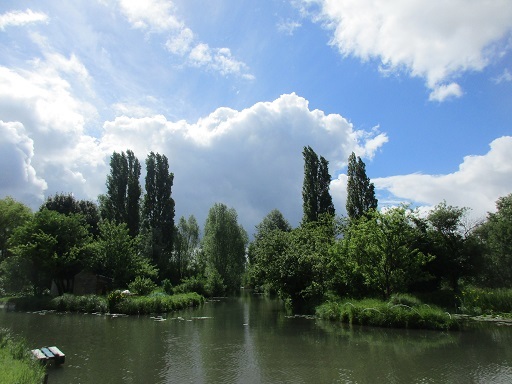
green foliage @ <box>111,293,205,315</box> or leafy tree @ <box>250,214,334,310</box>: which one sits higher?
leafy tree @ <box>250,214,334,310</box>

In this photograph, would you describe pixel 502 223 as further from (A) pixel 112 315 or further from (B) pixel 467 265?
(A) pixel 112 315

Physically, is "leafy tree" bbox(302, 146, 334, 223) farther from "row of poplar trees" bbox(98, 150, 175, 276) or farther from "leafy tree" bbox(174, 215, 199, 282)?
"leafy tree" bbox(174, 215, 199, 282)

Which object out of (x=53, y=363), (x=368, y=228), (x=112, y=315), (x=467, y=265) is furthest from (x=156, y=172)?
(x=53, y=363)

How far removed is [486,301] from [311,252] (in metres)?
12.8

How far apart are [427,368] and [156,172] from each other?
49.1 meters

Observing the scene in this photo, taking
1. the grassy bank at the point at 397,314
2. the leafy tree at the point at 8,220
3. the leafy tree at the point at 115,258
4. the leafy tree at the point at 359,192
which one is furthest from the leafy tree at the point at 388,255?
the leafy tree at the point at 8,220

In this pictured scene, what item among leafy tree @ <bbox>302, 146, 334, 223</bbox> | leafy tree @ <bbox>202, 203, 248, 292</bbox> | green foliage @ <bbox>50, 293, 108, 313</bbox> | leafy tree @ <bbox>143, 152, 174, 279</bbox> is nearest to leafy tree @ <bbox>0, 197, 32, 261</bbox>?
leafy tree @ <bbox>143, 152, 174, 279</bbox>

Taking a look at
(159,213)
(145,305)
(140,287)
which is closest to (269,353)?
(145,305)

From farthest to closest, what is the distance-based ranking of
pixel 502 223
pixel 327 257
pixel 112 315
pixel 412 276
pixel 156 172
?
pixel 156 172, pixel 502 223, pixel 327 257, pixel 112 315, pixel 412 276

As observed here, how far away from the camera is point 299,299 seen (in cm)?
3247

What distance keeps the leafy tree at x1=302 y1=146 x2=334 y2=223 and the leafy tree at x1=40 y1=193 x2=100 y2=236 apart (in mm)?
26954

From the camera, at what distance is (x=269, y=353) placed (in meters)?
15.1

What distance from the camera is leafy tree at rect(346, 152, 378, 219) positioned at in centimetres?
4303

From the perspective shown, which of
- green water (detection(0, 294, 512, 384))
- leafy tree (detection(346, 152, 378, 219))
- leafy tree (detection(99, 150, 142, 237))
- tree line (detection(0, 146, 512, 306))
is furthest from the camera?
leafy tree (detection(99, 150, 142, 237))
